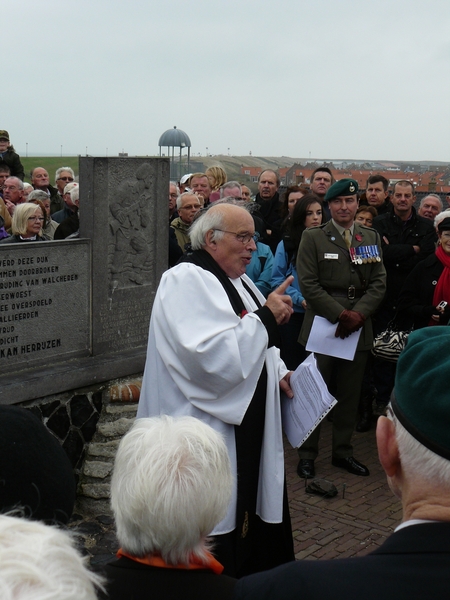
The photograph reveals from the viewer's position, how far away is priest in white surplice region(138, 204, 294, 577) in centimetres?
370

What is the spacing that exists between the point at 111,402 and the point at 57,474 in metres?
4.29

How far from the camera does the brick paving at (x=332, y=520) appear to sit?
4.91 m

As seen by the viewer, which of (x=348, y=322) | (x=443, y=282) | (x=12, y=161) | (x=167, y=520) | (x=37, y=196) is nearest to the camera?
(x=167, y=520)

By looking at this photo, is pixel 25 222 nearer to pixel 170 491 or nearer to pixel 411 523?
pixel 170 491

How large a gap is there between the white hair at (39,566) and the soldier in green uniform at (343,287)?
4952 millimetres

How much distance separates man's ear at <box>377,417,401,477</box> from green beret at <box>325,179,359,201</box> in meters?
4.54

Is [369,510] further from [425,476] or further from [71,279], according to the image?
[425,476]

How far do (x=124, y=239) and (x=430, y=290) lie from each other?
109 inches

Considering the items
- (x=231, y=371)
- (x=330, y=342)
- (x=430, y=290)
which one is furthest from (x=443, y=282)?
(x=231, y=371)

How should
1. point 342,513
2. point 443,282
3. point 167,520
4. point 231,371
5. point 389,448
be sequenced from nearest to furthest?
point 389,448 → point 167,520 → point 231,371 → point 342,513 → point 443,282

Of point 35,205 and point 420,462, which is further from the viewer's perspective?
point 35,205

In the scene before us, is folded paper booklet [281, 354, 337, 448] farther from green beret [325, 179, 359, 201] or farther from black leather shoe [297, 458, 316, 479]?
green beret [325, 179, 359, 201]

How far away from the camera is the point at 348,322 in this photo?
6035 millimetres

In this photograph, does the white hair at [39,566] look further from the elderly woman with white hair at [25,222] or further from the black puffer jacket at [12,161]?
the black puffer jacket at [12,161]
